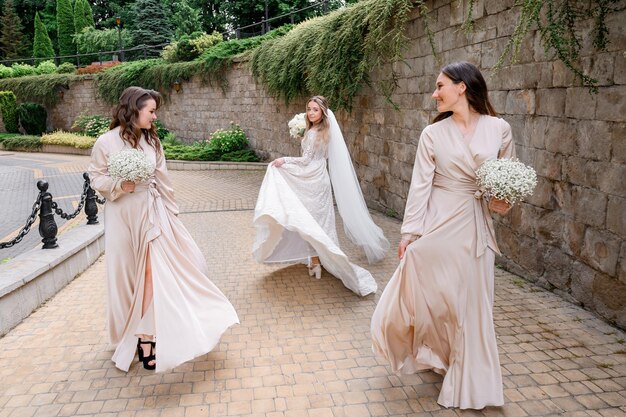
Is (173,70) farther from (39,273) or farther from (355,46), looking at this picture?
(39,273)

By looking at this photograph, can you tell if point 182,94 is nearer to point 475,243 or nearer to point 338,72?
point 338,72

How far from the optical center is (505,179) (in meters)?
3.02

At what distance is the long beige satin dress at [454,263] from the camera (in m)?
3.21

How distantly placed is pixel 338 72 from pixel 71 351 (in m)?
6.83

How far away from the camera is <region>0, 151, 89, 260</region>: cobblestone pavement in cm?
910

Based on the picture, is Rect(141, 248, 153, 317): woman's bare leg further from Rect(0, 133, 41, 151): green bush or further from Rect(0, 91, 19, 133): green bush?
Rect(0, 91, 19, 133): green bush

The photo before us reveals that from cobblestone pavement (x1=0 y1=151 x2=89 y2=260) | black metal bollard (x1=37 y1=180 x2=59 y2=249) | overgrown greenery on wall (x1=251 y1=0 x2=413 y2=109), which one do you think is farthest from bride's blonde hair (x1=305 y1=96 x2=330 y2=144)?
cobblestone pavement (x1=0 y1=151 x2=89 y2=260)

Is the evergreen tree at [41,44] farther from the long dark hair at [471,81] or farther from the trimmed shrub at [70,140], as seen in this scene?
the long dark hair at [471,81]

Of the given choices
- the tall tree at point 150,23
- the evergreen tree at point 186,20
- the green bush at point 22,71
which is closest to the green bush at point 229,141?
the evergreen tree at point 186,20

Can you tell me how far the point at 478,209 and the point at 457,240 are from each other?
0.81ft

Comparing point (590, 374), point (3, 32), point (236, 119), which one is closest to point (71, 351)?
point (590, 374)

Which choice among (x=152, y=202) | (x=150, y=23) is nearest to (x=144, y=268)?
(x=152, y=202)

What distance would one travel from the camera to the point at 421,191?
11.0 feet

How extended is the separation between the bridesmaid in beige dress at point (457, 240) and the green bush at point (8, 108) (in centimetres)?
3189
